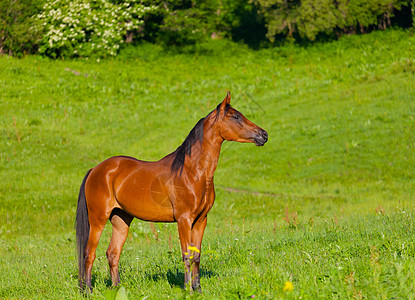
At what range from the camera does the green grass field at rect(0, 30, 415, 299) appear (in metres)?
7.63

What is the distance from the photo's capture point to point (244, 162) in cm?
2617

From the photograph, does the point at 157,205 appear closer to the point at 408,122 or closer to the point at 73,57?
the point at 408,122

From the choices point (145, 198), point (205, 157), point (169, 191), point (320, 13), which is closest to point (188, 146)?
point (205, 157)

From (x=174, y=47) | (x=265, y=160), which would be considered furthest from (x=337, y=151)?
(x=174, y=47)

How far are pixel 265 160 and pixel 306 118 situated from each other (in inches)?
210

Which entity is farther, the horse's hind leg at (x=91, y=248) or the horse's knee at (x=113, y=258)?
the horse's knee at (x=113, y=258)

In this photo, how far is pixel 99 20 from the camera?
46500 mm

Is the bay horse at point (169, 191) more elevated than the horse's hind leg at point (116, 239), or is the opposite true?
the bay horse at point (169, 191)

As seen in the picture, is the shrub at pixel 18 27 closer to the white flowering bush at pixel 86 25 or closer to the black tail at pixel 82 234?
the white flowering bush at pixel 86 25

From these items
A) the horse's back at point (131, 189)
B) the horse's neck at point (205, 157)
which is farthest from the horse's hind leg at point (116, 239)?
the horse's neck at point (205, 157)

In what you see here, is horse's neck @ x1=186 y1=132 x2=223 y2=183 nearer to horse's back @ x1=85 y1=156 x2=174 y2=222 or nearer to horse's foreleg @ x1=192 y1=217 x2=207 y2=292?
horse's back @ x1=85 y1=156 x2=174 y2=222

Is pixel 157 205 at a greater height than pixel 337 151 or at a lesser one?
greater

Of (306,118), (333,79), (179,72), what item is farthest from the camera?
(179,72)

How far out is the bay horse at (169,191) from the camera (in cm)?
721
